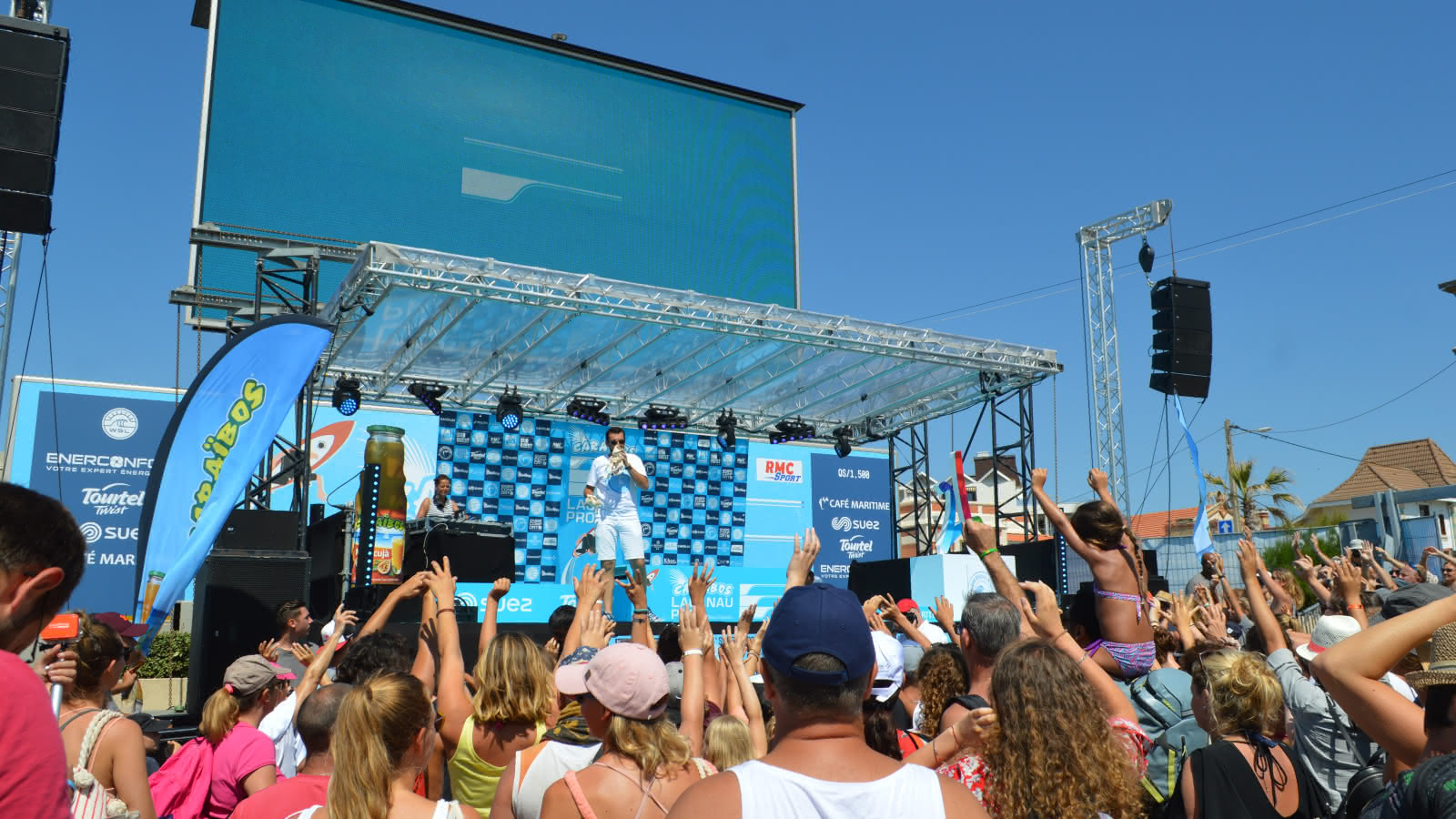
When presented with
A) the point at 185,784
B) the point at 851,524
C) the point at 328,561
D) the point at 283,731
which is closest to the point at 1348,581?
the point at 283,731

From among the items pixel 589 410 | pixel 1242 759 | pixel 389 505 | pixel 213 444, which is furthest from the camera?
pixel 589 410

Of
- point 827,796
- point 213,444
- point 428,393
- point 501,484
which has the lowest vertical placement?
point 827,796

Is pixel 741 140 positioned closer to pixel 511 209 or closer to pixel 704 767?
pixel 511 209

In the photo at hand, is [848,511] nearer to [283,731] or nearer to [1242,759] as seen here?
[283,731]

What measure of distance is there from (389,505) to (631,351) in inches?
140

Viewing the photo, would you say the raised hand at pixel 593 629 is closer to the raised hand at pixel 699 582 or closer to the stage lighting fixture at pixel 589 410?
the raised hand at pixel 699 582

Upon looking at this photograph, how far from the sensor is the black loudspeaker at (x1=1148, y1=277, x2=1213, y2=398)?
37.4ft

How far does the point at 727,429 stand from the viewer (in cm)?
1493

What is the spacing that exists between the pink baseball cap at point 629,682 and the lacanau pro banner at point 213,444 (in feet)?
14.9

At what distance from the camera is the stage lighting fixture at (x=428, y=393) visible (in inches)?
509

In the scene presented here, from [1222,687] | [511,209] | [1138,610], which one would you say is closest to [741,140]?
[511,209]

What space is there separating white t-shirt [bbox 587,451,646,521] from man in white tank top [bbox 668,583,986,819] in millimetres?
9568

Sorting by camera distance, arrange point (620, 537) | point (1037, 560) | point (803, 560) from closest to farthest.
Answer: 1. point (803, 560)
2. point (620, 537)
3. point (1037, 560)

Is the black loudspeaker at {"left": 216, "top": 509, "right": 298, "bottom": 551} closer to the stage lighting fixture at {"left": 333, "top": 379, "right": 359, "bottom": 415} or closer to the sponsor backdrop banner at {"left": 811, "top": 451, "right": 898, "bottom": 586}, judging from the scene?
the stage lighting fixture at {"left": 333, "top": 379, "right": 359, "bottom": 415}
